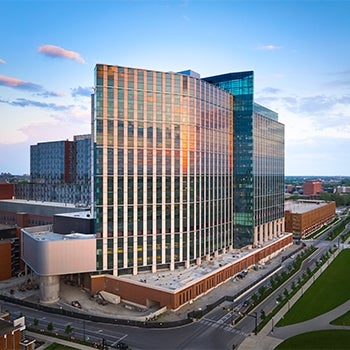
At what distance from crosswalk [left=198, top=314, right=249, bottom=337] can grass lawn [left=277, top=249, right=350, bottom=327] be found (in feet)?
25.4

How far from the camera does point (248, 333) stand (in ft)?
200

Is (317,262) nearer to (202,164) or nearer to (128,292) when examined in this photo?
(202,164)

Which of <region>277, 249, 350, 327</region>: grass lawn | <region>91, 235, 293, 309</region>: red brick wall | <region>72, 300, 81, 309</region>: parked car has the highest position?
<region>91, 235, 293, 309</region>: red brick wall

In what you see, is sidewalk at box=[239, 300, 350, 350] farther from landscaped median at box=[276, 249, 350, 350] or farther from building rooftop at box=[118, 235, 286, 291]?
building rooftop at box=[118, 235, 286, 291]

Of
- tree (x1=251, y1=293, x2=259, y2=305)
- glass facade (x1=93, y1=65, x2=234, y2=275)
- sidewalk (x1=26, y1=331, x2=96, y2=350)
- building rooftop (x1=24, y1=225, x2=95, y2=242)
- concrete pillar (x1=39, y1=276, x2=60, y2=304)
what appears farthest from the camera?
glass facade (x1=93, y1=65, x2=234, y2=275)

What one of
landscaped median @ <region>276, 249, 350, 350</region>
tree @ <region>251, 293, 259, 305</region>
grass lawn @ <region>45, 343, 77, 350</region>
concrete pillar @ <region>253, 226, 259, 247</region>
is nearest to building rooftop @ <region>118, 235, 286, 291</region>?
tree @ <region>251, 293, 259, 305</region>

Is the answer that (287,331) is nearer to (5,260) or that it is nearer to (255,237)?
(255,237)

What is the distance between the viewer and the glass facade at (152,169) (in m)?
81.1

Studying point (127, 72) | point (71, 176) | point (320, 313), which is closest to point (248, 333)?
point (320, 313)

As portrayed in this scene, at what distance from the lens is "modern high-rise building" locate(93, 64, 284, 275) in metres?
81.5

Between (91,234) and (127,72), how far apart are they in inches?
1496

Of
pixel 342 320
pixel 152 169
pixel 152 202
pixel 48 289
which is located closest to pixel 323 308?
pixel 342 320

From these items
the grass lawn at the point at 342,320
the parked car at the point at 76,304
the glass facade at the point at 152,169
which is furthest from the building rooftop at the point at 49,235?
the grass lawn at the point at 342,320

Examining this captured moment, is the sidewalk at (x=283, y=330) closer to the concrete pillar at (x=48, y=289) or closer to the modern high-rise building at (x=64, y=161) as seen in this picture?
the concrete pillar at (x=48, y=289)
